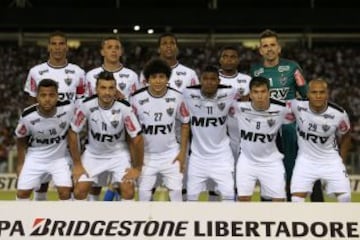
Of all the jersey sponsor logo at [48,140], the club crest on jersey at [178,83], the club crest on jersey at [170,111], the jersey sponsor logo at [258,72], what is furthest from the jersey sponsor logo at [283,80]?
the jersey sponsor logo at [48,140]

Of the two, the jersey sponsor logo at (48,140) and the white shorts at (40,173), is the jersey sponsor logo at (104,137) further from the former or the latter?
the white shorts at (40,173)

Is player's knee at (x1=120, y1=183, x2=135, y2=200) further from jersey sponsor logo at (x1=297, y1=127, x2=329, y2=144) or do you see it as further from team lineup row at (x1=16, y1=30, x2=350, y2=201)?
jersey sponsor logo at (x1=297, y1=127, x2=329, y2=144)

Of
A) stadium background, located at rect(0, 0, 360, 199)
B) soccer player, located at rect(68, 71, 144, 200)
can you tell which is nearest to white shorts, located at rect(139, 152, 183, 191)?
soccer player, located at rect(68, 71, 144, 200)

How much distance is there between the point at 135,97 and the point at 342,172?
2173 millimetres

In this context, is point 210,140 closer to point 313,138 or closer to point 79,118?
point 313,138

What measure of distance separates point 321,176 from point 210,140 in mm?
1163

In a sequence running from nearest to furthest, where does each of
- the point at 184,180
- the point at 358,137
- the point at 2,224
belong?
the point at 2,224 < the point at 184,180 < the point at 358,137

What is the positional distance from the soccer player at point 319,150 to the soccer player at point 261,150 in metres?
0.18

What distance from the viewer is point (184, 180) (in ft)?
22.0

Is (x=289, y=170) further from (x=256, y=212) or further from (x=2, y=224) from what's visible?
(x=2, y=224)

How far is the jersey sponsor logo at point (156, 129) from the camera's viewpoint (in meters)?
6.25
